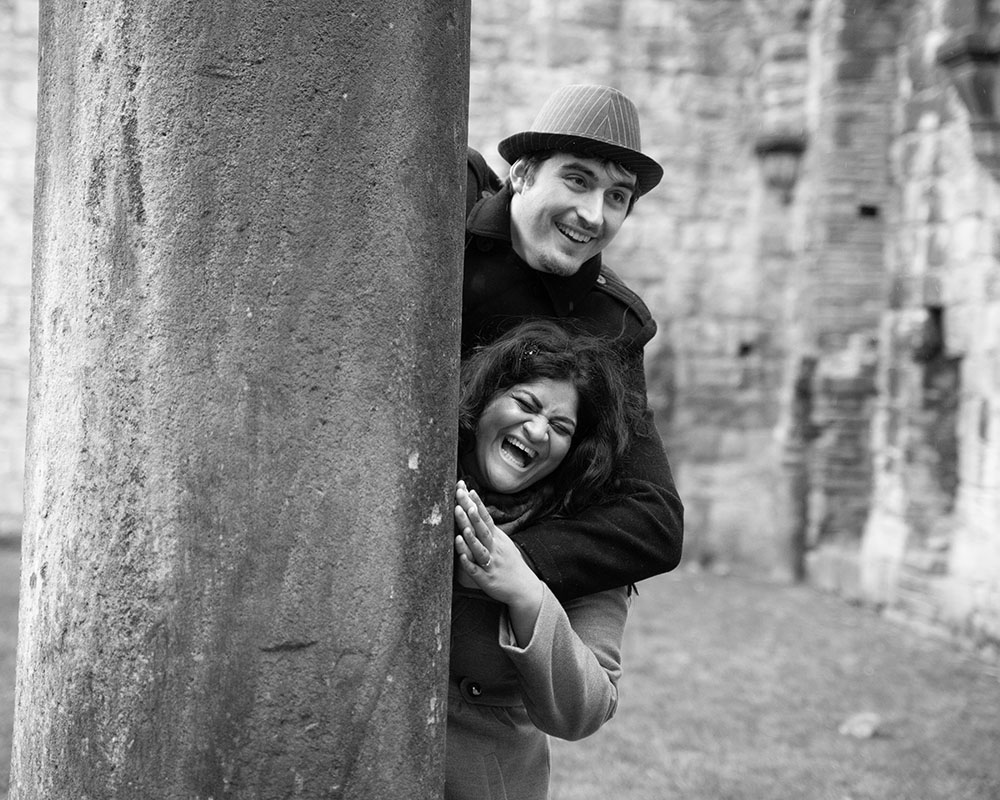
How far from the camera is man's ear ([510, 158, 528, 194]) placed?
6.93ft

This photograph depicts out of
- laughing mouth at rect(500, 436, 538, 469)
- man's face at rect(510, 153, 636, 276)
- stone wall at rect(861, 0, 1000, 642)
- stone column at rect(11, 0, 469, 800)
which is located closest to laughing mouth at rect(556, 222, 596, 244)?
man's face at rect(510, 153, 636, 276)

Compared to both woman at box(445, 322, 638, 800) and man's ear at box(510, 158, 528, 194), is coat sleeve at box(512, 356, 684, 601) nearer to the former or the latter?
woman at box(445, 322, 638, 800)

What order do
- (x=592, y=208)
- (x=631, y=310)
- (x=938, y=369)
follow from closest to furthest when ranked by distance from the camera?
(x=592, y=208) < (x=631, y=310) < (x=938, y=369)

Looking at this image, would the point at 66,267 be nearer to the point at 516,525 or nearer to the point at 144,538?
the point at 144,538

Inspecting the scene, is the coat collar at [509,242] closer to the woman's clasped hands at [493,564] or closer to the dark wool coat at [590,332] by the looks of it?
the dark wool coat at [590,332]

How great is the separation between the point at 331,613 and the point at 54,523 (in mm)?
368

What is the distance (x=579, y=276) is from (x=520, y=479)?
0.42 meters

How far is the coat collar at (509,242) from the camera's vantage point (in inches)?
83.5

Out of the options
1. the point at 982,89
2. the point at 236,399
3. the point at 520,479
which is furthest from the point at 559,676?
the point at 982,89

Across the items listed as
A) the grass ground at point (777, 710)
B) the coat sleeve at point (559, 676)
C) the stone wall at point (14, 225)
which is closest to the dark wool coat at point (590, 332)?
the coat sleeve at point (559, 676)

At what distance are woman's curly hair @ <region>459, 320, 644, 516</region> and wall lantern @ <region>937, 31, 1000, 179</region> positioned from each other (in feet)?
20.0

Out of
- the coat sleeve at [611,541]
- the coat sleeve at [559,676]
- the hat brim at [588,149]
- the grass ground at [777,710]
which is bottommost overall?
the grass ground at [777,710]

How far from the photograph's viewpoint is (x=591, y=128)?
2010 mm

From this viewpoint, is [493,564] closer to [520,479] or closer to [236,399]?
[520,479]
